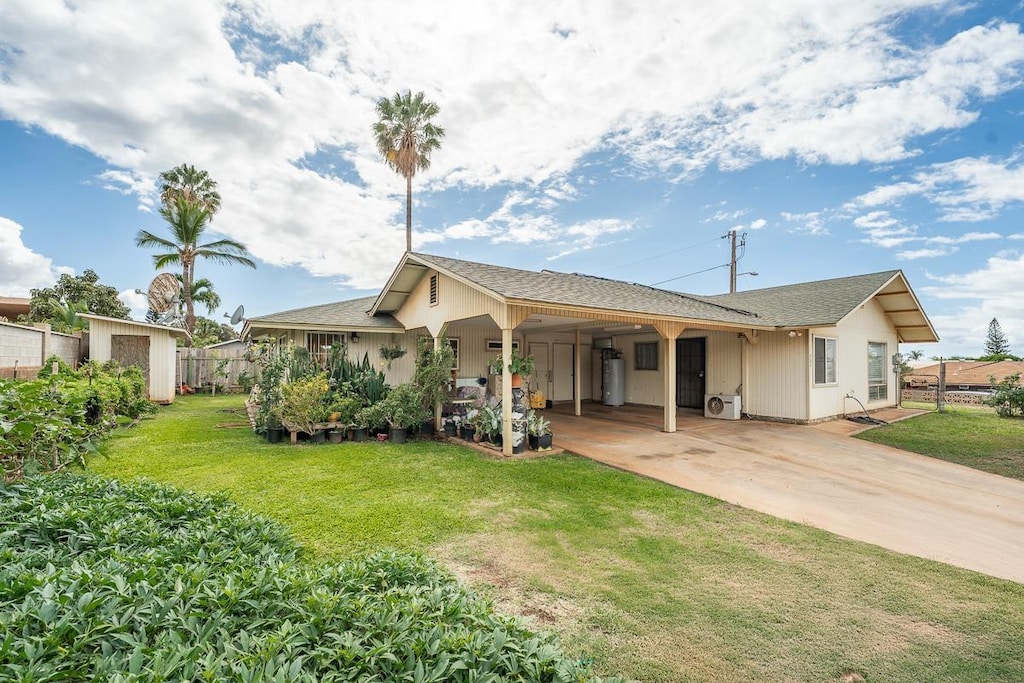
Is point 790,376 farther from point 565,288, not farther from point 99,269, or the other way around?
point 99,269

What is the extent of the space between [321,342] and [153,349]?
6.84 metres

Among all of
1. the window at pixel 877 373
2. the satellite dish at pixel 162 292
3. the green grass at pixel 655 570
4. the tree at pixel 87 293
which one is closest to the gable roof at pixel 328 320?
the green grass at pixel 655 570

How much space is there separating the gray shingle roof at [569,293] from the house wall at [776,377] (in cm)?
88

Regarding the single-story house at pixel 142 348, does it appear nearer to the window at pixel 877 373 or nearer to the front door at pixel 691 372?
the front door at pixel 691 372

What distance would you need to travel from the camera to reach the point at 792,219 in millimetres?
15625

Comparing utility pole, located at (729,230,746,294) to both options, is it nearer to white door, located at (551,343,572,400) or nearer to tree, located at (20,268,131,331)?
white door, located at (551,343,572,400)

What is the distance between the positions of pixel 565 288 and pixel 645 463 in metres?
3.75

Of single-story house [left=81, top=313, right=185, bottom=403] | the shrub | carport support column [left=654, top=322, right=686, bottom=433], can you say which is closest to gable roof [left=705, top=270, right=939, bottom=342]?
the shrub

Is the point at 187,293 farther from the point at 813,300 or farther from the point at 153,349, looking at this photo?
the point at 813,300

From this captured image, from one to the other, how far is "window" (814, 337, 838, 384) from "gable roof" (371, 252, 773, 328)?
5.26ft

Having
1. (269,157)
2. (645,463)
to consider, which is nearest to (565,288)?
(645,463)

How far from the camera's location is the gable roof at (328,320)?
10.7 metres

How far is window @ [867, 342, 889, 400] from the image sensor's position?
1326cm

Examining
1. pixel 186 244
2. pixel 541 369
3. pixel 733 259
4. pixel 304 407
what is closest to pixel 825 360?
pixel 541 369
